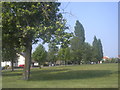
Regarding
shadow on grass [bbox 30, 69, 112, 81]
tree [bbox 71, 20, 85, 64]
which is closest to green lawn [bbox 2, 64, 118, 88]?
shadow on grass [bbox 30, 69, 112, 81]

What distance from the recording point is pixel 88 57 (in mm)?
93375

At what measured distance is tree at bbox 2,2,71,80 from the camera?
52.0 feet

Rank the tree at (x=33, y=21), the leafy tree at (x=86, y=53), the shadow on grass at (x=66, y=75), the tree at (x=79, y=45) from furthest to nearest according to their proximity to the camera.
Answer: the leafy tree at (x=86, y=53)
the tree at (x=79, y=45)
the shadow on grass at (x=66, y=75)
the tree at (x=33, y=21)

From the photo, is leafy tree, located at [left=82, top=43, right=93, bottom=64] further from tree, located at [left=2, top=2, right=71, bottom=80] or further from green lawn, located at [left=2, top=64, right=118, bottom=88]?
tree, located at [left=2, top=2, right=71, bottom=80]

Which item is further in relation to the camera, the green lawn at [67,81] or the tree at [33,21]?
the tree at [33,21]

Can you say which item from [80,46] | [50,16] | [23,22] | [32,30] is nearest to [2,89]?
[32,30]

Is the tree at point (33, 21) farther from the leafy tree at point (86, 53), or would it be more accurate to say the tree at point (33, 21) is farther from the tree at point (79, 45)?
the leafy tree at point (86, 53)

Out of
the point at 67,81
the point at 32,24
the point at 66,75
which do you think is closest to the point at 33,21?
the point at 32,24

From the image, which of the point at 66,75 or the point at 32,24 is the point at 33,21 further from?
the point at 66,75

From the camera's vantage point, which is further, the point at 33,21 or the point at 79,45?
the point at 79,45

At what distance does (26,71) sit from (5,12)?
5.35m

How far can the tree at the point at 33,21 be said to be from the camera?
15.9 meters

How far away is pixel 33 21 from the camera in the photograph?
1680 centimetres

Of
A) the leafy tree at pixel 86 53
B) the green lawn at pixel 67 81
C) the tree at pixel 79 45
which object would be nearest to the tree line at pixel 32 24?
the green lawn at pixel 67 81
